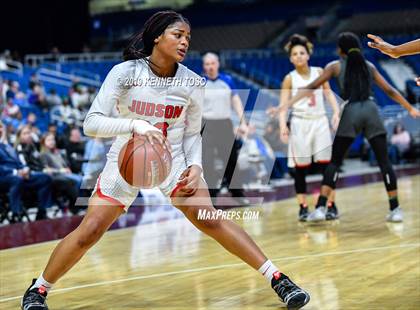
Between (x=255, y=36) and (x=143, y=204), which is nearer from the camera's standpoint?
(x=143, y=204)

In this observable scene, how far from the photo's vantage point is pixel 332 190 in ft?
28.2

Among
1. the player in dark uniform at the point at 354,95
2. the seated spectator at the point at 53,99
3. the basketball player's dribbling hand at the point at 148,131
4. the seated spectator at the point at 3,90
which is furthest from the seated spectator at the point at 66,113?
the basketball player's dribbling hand at the point at 148,131

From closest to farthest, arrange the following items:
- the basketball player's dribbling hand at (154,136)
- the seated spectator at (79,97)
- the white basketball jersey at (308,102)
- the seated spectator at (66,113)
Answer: the basketball player's dribbling hand at (154,136) → the white basketball jersey at (308,102) → the seated spectator at (66,113) → the seated spectator at (79,97)

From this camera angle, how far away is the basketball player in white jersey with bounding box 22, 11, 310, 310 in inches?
176

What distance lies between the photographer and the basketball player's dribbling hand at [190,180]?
452cm

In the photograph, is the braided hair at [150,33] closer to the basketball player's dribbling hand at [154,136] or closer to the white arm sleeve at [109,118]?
the white arm sleeve at [109,118]

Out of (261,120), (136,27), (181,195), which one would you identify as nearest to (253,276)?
(181,195)

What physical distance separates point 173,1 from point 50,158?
18939 mm

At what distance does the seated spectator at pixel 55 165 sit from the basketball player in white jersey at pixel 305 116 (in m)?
3.10

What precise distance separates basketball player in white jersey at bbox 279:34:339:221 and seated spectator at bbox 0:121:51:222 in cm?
324

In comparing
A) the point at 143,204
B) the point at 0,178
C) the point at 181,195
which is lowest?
the point at 143,204

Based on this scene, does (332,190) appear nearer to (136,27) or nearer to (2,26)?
(2,26)

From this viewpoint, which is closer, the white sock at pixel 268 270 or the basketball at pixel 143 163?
the basketball at pixel 143 163

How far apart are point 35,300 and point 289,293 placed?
4.77 ft
